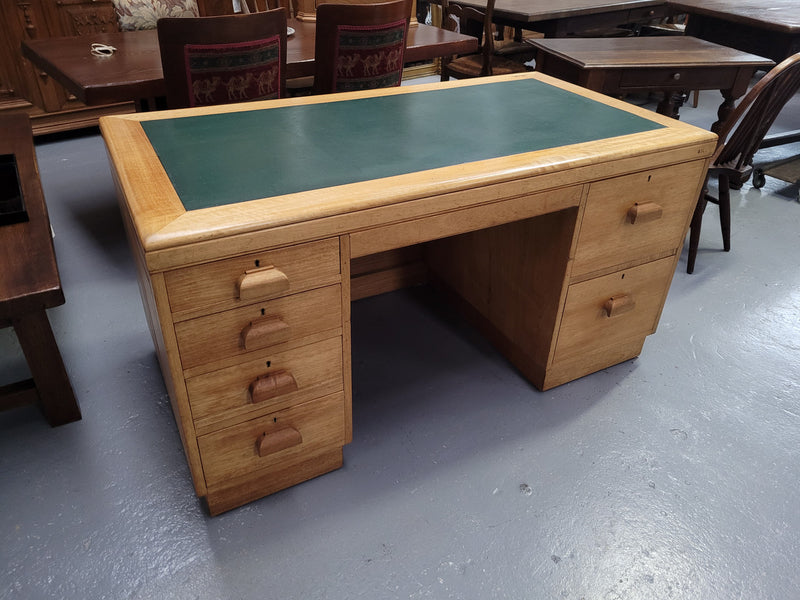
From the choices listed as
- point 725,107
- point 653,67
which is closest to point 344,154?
point 653,67

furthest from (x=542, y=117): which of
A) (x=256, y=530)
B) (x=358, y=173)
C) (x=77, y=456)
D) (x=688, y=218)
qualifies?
(x=77, y=456)

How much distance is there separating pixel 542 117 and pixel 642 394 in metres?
0.87

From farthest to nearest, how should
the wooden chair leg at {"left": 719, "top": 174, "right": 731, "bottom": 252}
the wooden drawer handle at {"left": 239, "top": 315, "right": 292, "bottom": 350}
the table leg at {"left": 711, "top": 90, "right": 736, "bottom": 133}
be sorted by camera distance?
1. the table leg at {"left": 711, "top": 90, "right": 736, "bottom": 133}
2. the wooden chair leg at {"left": 719, "top": 174, "right": 731, "bottom": 252}
3. the wooden drawer handle at {"left": 239, "top": 315, "right": 292, "bottom": 350}

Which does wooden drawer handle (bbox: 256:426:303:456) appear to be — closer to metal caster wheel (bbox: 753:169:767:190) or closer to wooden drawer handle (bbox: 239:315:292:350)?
wooden drawer handle (bbox: 239:315:292:350)

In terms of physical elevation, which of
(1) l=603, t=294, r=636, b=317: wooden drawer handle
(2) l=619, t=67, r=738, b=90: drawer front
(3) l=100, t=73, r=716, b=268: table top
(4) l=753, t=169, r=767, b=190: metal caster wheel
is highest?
(3) l=100, t=73, r=716, b=268: table top

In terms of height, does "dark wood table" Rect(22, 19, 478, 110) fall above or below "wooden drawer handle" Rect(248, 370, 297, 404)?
above

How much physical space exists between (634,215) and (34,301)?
1.42m

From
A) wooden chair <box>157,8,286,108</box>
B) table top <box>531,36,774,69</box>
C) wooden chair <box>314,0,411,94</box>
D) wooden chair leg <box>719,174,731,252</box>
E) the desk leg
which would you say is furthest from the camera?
table top <box>531,36,774,69</box>

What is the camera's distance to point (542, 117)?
1.50 m

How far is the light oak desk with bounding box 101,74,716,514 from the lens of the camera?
3.35 ft

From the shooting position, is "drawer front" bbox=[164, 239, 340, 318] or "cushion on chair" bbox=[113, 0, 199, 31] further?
"cushion on chair" bbox=[113, 0, 199, 31]

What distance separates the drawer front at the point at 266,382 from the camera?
111 cm

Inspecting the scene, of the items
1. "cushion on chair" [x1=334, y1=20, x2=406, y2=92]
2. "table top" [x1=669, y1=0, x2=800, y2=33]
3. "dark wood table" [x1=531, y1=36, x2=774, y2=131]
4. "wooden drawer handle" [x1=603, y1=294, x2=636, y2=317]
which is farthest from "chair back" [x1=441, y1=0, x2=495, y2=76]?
"wooden drawer handle" [x1=603, y1=294, x2=636, y2=317]

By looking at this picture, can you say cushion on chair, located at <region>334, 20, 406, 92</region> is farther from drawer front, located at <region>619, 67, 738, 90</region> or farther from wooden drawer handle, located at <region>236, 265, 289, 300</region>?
wooden drawer handle, located at <region>236, 265, 289, 300</region>
